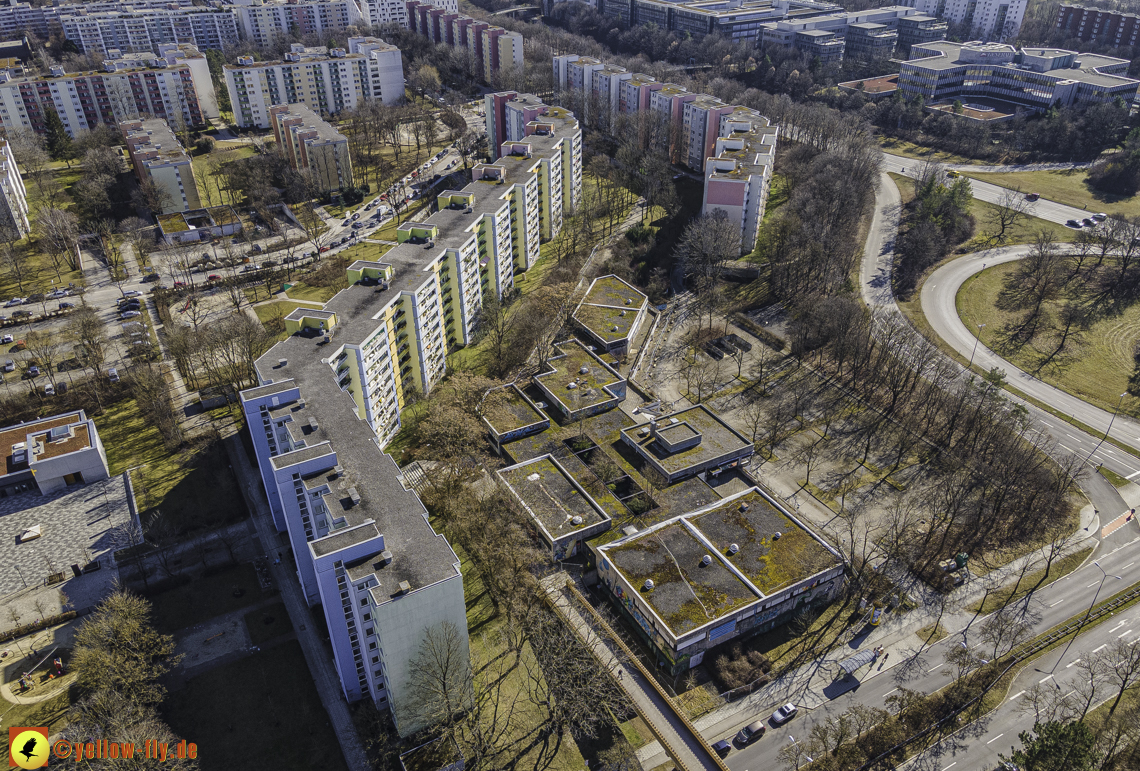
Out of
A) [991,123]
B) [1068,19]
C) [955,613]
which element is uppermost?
[1068,19]

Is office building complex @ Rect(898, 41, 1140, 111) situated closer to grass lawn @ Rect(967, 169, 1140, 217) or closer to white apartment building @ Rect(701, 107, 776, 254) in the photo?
grass lawn @ Rect(967, 169, 1140, 217)

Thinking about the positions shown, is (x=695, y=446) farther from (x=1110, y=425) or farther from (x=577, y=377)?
(x=1110, y=425)

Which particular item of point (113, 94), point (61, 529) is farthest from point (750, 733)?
point (113, 94)

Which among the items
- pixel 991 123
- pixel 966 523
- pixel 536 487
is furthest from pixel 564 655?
pixel 991 123

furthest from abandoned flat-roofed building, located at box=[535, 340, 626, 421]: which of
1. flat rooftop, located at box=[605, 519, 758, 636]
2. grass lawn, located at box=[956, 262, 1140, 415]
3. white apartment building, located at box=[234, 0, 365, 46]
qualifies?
white apartment building, located at box=[234, 0, 365, 46]

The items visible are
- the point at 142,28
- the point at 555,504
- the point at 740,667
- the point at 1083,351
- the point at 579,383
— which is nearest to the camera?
the point at 740,667

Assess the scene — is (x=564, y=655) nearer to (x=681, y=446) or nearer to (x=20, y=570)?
(x=681, y=446)
